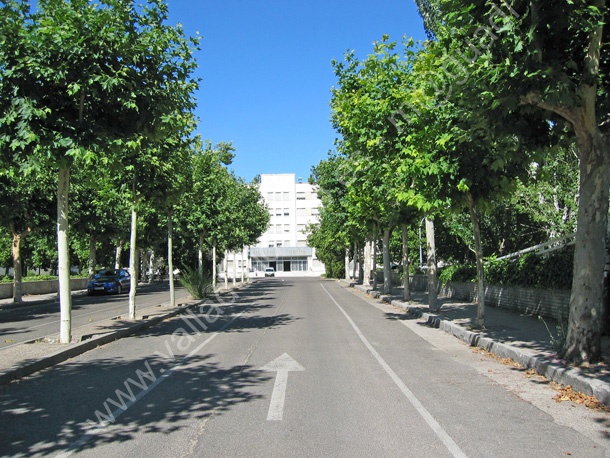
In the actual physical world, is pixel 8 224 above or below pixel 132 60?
below

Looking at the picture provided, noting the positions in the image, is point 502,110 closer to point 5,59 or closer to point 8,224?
point 5,59

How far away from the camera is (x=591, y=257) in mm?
7387

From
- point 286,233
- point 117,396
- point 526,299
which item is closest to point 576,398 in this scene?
point 117,396

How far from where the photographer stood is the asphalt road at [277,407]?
467 cm

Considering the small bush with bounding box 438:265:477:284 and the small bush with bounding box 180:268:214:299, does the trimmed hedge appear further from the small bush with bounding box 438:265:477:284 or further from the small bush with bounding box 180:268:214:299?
the small bush with bounding box 180:268:214:299

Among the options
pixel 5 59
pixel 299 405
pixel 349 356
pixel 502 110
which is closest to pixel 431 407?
pixel 299 405

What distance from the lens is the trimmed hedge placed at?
12812 mm

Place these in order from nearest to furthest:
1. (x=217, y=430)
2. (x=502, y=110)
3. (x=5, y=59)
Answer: (x=217, y=430) < (x=502, y=110) < (x=5, y=59)

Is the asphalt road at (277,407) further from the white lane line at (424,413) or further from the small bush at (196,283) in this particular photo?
the small bush at (196,283)

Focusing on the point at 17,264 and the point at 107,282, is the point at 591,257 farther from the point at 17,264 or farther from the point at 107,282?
the point at 107,282

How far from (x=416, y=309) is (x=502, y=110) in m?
11.3

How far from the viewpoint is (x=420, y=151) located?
1241cm

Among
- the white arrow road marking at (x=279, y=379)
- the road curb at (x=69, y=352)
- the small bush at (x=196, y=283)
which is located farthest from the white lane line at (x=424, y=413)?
the small bush at (x=196, y=283)

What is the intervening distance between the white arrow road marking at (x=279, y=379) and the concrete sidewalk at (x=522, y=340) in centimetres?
381
